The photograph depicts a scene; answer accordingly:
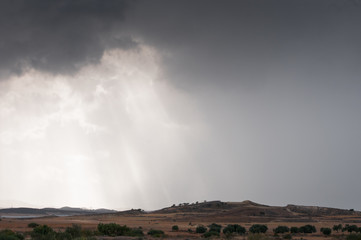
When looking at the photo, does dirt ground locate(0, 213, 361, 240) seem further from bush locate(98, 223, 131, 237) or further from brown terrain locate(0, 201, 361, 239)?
bush locate(98, 223, 131, 237)

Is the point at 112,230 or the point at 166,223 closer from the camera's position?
the point at 112,230

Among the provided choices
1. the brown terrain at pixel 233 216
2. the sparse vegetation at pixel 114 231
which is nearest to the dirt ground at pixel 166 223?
the brown terrain at pixel 233 216

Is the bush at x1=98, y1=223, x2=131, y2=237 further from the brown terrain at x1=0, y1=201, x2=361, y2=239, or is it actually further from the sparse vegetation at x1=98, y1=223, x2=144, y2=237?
the brown terrain at x1=0, y1=201, x2=361, y2=239

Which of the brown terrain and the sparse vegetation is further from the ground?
the brown terrain

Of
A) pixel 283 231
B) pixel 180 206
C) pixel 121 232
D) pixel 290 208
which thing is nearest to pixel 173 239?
pixel 121 232

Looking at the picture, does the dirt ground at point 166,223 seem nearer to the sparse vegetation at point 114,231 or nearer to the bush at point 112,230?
the sparse vegetation at point 114,231

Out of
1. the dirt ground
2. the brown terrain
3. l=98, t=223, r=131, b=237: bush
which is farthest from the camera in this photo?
the brown terrain

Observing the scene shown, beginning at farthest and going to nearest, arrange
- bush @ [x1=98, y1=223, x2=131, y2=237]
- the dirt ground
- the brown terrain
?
the brown terrain → the dirt ground → bush @ [x1=98, y1=223, x2=131, y2=237]

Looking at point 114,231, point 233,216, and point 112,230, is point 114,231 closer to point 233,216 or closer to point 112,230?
point 112,230

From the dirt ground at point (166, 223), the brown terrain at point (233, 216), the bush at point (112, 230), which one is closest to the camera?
the bush at point (112, 230)

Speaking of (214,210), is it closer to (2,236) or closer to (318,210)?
(318,210)

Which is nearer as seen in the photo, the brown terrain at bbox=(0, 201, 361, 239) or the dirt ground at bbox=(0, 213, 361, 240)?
the dirt ground at bbox=(0, 213, 361, 240)

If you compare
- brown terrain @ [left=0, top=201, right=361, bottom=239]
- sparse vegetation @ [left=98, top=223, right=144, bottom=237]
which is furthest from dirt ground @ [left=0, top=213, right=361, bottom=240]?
sparse vegetation @ [left=98, top=223, right=144, bottom=237]

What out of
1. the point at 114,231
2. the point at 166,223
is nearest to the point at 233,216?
the point at 166,223
